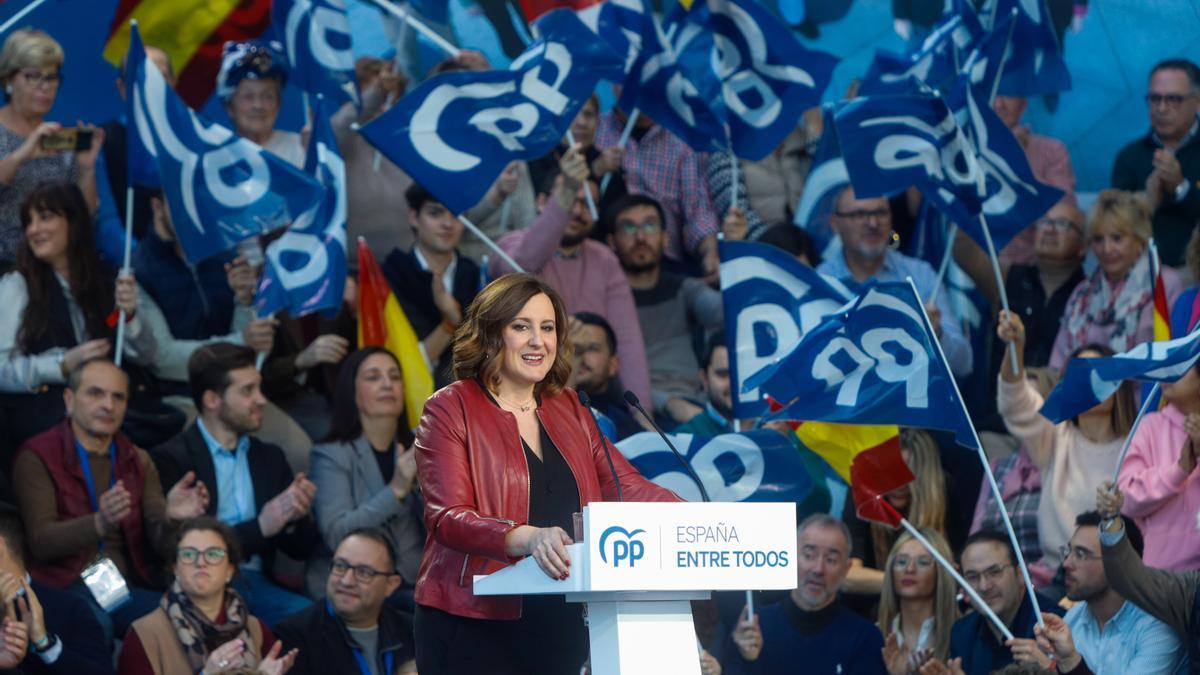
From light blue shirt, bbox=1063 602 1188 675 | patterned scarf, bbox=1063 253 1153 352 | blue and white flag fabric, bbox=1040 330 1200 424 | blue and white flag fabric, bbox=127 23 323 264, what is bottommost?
light blue shirt, bbox=1063 602 1188 675

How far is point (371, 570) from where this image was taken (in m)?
7.61

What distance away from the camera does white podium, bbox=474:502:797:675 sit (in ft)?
13.7

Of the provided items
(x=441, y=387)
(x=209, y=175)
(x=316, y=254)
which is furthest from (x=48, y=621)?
(x=209, y=175)

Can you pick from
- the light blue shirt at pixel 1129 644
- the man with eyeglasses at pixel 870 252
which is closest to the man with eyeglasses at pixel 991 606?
the light blue shirt at pixel 1129 644

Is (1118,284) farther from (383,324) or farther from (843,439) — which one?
(383,324)

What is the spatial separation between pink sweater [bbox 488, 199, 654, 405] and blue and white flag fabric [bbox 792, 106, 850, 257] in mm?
1154

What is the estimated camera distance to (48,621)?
23.3ft

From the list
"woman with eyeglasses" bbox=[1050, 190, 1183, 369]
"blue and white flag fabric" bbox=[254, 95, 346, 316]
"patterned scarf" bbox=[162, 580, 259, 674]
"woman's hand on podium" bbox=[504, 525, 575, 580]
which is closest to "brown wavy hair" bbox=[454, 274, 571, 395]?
"woman's hand on podium" bbox=[504, 525, 575, 580]

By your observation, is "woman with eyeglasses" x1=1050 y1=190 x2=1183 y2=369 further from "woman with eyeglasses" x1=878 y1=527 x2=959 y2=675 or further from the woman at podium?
the woman at podium

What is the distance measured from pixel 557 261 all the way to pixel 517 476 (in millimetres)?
4884

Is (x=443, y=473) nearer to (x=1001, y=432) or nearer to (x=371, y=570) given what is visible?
(x=371, y=570)

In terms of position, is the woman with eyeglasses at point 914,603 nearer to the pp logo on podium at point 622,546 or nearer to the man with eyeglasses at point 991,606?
the man with eyeglasses at point 991,606

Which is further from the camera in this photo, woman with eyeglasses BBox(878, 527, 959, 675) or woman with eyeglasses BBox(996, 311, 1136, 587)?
woman with eyeglasses BBox(996, 311, 1136, 587)

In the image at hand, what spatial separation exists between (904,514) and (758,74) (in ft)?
8.11
